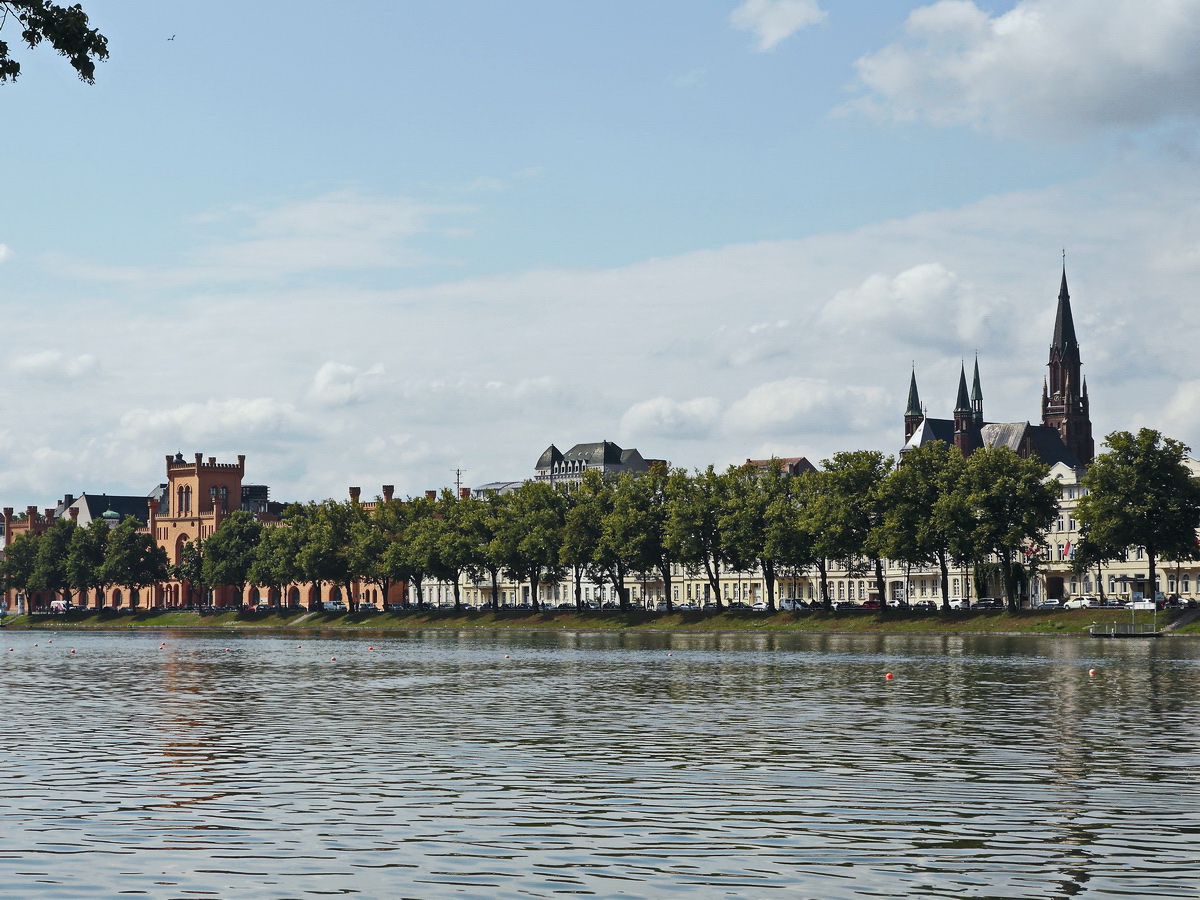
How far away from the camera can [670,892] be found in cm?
2658

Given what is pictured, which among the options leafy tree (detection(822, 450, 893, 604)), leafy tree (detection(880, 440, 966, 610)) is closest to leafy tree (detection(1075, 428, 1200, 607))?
leafy tree (detection(880, 440, 966, 610))

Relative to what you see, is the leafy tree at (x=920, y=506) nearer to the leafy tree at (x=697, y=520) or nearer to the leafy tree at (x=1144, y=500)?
the leafy tree at (x=1144, y=500)

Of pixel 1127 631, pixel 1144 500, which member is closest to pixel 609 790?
pixel 1127 631

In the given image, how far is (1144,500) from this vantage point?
15450cm

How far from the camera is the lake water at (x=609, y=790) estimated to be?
2795cm

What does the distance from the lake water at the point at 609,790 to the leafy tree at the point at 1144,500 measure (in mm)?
76921

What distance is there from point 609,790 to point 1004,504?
434 ft

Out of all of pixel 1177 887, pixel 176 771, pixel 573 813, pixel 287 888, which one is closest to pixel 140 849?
pixel 287 888

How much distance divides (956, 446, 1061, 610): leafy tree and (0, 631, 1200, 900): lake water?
82.0 meters

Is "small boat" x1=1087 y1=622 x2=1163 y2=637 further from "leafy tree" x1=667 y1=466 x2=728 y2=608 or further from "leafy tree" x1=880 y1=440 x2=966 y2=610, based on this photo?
"leafy tree" x1=667 y1=466 x2=728 y2=608

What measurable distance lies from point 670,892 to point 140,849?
427 inches

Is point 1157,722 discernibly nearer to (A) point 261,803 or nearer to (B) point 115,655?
(A) point 261,803

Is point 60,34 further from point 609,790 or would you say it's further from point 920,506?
point 920,506

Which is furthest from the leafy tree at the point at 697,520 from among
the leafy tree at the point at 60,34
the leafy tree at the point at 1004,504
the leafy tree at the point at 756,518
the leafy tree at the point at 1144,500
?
the leafy tree at the point at 60,34
